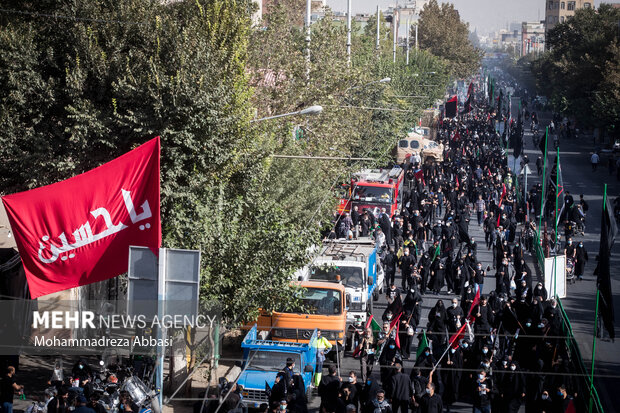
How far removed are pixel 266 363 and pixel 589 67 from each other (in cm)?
5841

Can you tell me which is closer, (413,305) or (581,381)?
(581,381)

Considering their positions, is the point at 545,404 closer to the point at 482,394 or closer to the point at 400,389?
the point at 482,394

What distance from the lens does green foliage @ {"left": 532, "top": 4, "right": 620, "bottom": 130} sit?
61219 millimetres

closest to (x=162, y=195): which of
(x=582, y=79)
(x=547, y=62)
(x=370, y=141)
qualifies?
(x=370, y=141)

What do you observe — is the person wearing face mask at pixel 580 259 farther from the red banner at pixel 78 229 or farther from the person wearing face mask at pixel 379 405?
the red banner at pixel 78 229

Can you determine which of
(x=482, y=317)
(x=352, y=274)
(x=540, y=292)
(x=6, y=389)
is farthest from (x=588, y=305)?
(x=6, y=389)

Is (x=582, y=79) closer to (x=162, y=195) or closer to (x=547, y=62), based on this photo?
(x=547, y=62)

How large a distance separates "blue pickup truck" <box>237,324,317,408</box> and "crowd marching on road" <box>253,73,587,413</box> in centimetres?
87

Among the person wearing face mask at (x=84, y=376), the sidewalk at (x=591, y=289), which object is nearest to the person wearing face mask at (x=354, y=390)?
the person wearing face mask at (x=84, y=376)

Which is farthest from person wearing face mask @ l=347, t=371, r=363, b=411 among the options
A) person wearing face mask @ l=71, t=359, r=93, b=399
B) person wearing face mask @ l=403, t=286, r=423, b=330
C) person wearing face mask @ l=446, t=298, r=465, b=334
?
person wearing face mask @ l=403, t=286, r=423, b=330

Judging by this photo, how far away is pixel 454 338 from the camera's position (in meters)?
17.7

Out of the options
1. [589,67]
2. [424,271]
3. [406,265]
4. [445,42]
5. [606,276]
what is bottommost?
[424,271]

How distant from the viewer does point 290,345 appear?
54.8 feet

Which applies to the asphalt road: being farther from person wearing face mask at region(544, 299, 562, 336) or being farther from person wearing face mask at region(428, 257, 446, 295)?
person wearing face mask at region(544, 299, 562, 336)
